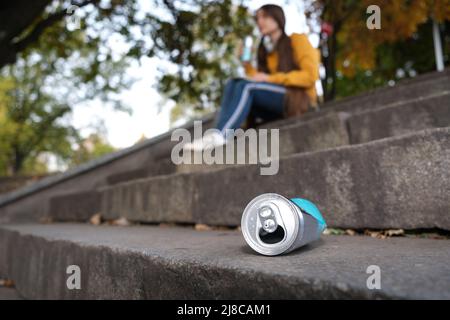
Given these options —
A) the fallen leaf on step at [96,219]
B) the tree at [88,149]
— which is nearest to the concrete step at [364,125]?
the fallen leaf on step at [96,219]

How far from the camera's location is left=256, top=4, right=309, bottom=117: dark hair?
141 inches

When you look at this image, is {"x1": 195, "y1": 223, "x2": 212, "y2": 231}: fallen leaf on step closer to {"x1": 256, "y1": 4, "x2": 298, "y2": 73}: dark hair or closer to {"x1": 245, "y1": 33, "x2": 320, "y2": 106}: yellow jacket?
{"x1": 245, "y1": 33, "x2": 320, "y2": 106}: yellow jacket

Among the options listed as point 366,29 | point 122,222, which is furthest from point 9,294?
point 366,29

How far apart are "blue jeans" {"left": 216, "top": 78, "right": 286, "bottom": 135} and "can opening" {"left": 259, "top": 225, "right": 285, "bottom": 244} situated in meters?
2.17

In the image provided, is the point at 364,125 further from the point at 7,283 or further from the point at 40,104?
the point at 40,104

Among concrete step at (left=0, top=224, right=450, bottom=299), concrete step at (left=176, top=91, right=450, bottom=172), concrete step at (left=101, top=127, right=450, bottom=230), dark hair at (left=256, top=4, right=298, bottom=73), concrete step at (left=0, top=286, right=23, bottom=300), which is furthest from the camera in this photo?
dark hair at (left=256, top=4, right=298, bottom=73)

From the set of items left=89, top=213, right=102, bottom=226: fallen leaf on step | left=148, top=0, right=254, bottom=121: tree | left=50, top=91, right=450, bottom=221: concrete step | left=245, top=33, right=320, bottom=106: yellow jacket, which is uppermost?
left=148, top=0, right=254, bottom=121: tree

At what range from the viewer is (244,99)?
3.48m

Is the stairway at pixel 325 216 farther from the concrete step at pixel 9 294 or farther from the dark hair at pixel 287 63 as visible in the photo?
the dark hair at pixel 287 63

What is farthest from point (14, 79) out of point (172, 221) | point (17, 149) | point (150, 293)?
point (150, 293)

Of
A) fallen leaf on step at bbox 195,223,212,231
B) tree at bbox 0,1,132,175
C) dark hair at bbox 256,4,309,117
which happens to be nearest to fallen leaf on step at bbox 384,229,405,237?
fallen leaf on step at bbox 195,223,212,231

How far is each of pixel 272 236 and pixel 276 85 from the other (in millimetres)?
2436

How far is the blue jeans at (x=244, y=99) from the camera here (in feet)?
11.3

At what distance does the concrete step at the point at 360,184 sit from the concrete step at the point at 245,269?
13cm
